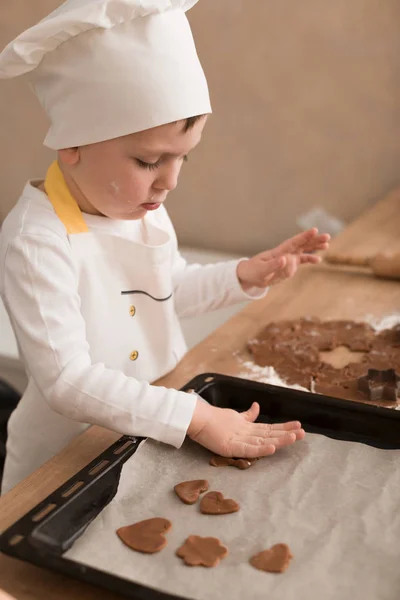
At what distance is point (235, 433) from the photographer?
773mm

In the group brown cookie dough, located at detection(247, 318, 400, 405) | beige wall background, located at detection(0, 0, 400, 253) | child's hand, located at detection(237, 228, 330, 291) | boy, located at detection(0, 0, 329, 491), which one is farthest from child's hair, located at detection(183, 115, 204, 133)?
beige wall background, located at detection(0, 0, 400, 253)

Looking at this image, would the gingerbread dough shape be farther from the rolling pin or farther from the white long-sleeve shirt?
the rolling pin

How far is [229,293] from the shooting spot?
1.10 m

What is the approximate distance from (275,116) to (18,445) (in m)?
1.28

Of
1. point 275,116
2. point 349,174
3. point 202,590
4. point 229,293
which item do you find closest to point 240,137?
point 275,116

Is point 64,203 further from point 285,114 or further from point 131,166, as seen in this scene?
point 285,114

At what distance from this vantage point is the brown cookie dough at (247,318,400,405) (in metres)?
0.96

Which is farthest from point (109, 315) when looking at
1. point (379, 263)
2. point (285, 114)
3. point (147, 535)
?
point (285, 114)

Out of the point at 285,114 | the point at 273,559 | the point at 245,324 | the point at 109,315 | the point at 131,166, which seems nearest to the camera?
the point at 273,559

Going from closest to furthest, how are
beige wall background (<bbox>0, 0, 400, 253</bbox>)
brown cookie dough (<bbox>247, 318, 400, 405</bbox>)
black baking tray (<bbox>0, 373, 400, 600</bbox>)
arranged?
black baking tray (<bbox>0, 373, 400, 600</bbox>)
brown cookie dough (<bbox>247, 318, 400, 405</bbox>)
beige wall background (<bbox>0, 0, 400, 253</bbox>)

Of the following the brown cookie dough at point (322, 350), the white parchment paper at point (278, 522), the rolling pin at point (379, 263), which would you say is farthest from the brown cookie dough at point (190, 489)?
the rolling pin at point (379, 263)

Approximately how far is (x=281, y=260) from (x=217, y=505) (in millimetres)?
437

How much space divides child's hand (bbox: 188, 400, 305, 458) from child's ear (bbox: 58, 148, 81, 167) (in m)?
0.34

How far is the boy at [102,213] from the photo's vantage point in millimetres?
767
